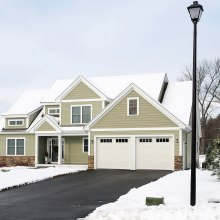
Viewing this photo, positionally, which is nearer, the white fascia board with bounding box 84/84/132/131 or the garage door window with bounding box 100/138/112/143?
the white fascia board with bounding box 84/84/132/131

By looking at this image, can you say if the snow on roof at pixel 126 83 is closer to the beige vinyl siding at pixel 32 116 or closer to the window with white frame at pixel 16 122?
the beige vinyl siding at pixel 32 116

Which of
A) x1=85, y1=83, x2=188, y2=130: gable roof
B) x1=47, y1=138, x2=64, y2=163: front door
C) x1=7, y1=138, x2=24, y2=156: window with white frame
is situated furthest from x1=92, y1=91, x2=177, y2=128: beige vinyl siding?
x1=7, y1=138, x2=24, y2=156: window with white frame

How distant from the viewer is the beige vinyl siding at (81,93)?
31331mm

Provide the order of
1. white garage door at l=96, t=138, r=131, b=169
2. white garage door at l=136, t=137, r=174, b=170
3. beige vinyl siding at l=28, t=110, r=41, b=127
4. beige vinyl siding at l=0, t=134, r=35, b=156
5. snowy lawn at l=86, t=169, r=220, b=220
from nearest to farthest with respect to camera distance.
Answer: snowy lawn at l=86, t=169, r=220, b=220 → white garage door at l=136, t=137, r=174, b=170 → white garage door at l=96, t=138, r=131, b=169 → beige vinyl siding at l=0, t=134, r=35, b=156 → beige vinyl siding at l=28, t=110, r=41, b=127

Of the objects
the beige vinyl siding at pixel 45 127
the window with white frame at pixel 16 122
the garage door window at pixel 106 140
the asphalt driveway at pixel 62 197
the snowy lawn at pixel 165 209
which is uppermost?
the window with white frame at pixel 16 122

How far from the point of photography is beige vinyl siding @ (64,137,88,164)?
3219cm

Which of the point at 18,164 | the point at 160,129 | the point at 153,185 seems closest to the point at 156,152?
the point at 160,129

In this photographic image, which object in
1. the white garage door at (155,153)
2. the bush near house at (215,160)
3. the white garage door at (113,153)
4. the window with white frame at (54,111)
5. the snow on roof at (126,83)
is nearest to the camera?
the bush near house at (215,160)

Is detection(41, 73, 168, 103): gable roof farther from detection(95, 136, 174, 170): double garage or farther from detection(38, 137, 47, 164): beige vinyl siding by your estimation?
detection(95, 136, 174, 170): double garage

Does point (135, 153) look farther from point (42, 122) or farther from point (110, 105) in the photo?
point (42, 122)

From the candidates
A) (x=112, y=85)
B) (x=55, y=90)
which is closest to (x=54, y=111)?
(x=55, y=90)

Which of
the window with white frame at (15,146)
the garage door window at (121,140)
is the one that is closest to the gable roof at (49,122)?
the window with white frame at (15,146)

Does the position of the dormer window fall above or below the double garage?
above

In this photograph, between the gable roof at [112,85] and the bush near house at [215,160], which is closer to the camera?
the bush near house at [215,160]
